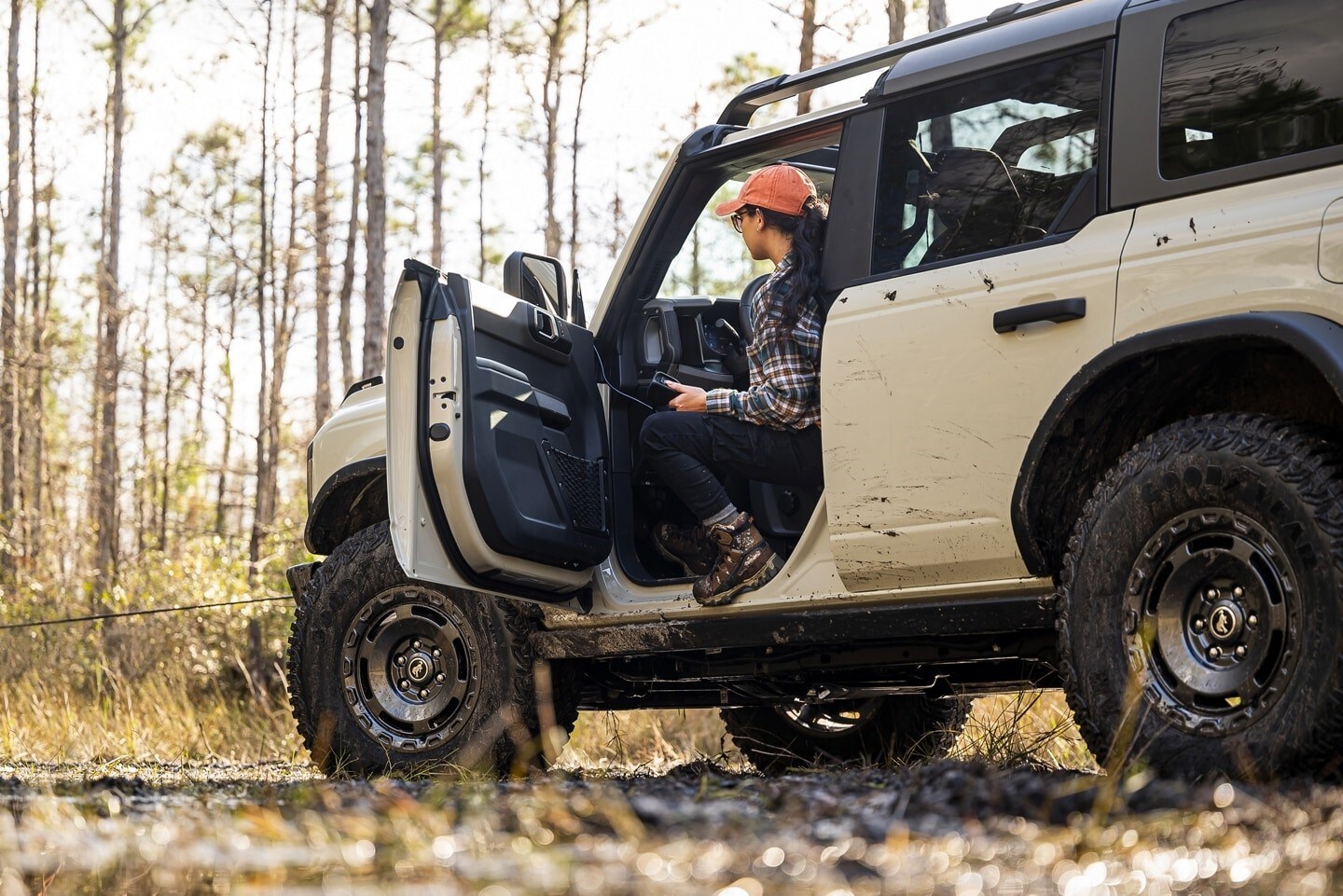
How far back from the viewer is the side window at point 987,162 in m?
3.94

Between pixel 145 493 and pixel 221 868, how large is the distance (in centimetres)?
2892

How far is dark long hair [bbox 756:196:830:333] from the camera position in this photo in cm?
460

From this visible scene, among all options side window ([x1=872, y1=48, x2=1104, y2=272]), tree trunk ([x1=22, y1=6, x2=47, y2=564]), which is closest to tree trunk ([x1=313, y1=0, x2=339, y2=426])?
tree trunk ([x1=22, y1=6, x2=47, y2=564])

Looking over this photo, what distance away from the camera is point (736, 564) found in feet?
14.9

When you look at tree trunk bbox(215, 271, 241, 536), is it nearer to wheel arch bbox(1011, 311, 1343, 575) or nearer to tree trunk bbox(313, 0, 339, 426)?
tree trunk bbox(313, 0, 339, 426)

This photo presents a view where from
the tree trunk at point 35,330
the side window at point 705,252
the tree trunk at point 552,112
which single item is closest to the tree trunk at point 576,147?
the tree trunk at point 552,112

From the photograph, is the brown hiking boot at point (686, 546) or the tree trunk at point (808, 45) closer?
the brown hiking boot at point (686, 546)

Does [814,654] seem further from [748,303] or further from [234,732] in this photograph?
[234,732]

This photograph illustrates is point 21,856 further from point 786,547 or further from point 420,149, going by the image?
point 420,149

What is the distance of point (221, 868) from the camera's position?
2.26 metres

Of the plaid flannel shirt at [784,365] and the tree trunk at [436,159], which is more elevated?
the tree trunk at [436,159]

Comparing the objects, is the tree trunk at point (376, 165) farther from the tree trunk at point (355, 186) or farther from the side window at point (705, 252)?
the side window at point (705, 252)

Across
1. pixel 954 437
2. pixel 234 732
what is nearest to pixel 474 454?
pixel 954 437

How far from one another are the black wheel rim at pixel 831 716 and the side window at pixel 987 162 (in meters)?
2.35
